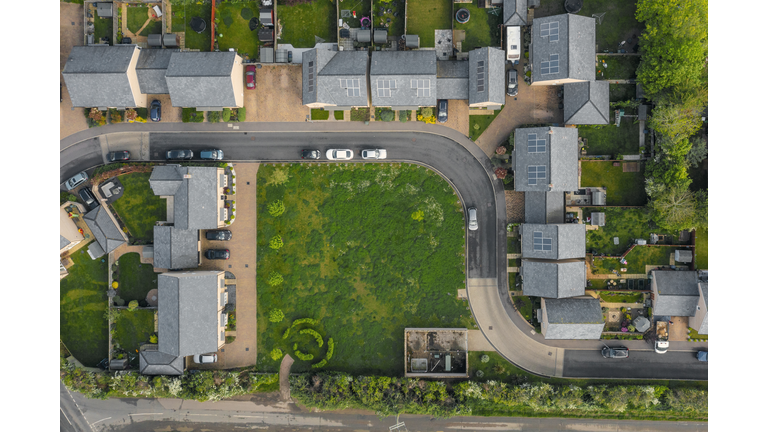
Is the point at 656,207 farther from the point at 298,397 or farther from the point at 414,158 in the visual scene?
the point at 298,397

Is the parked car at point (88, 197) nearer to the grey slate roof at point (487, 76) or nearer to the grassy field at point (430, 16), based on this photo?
the grassy field at point (430, 16)

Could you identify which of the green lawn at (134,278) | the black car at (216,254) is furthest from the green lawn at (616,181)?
the green lawn at (134,278)

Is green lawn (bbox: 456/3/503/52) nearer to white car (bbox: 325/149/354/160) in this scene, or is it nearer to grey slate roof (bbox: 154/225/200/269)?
white car (bbox: 325/149/354/160)

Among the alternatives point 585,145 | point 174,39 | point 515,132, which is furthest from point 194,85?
point 585,145

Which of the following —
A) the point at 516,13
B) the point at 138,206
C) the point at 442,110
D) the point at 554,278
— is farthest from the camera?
the point at 138,206

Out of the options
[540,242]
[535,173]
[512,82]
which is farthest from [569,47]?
[540,242]

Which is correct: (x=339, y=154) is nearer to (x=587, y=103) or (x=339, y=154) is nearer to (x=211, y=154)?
(x=211, y=154)
